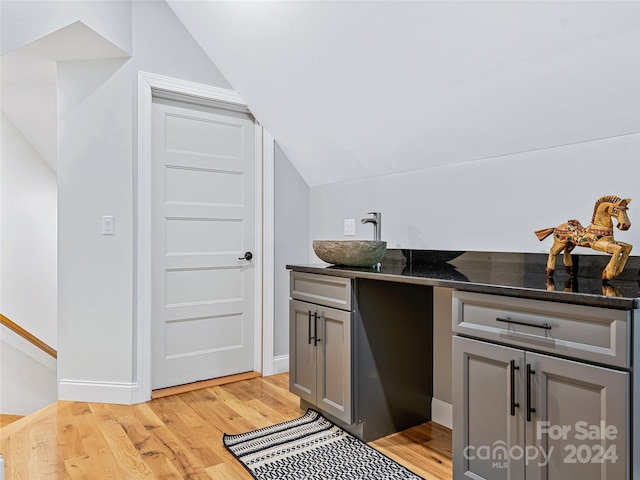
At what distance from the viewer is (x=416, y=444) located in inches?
84.5

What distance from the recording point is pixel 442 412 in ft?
7.72

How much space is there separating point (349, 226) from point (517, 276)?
1.34 meters

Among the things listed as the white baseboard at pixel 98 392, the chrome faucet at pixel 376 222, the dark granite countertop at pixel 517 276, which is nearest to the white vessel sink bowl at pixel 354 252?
the dark granite countertop at pixel 517 276

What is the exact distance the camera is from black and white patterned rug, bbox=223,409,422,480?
6.12ft

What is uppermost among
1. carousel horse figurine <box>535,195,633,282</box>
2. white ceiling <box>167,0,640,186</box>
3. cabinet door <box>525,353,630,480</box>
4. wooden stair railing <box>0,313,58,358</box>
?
white ceiling <box>167,0,640,186</box>

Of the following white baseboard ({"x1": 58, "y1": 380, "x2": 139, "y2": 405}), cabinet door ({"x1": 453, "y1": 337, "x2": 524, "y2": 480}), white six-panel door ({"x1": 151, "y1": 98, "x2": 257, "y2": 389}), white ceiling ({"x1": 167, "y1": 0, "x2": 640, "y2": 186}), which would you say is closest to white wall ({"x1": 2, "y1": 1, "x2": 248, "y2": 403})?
white baseboard ({"x1": 58, "y1": 380, "x2": 139, "y2": 405})

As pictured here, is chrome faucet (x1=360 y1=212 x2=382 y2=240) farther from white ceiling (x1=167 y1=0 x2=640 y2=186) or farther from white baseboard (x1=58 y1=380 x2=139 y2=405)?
white baseboard (x1=58 y1=380 x2=139 y2=405)

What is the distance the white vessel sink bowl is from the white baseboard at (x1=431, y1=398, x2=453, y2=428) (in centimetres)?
83

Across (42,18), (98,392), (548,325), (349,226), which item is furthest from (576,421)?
(42,18)

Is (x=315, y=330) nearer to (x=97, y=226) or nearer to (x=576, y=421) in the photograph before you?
(x=576, y=421)

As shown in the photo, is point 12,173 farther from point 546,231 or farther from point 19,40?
point 546,231

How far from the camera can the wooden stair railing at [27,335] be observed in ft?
11.2

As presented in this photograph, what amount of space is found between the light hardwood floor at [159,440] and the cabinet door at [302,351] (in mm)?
206

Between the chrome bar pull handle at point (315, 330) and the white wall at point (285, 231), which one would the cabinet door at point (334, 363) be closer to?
the chrome bar pull handle at point (315, 330)
